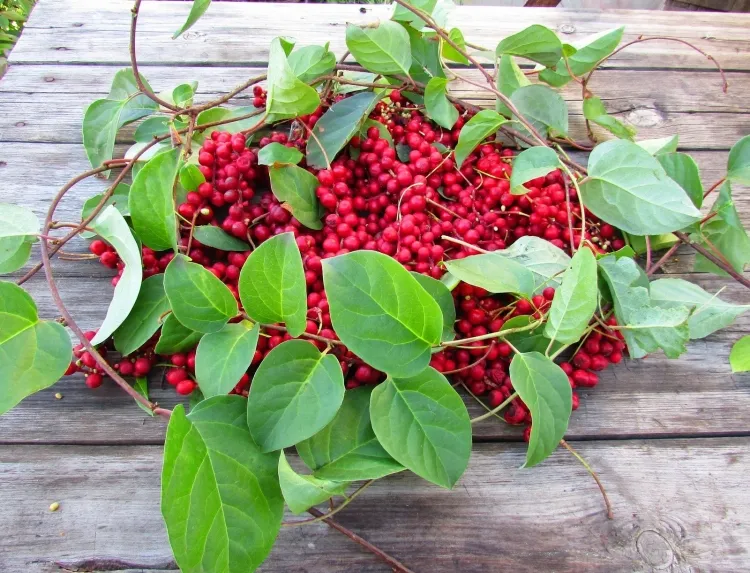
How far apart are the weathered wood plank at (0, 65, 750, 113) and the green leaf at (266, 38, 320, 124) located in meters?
0.24

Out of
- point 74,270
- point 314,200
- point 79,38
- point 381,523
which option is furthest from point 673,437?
point 79,38

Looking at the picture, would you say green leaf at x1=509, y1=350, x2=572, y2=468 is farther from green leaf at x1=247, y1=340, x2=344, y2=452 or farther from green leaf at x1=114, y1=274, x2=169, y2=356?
green leaf at x1=114, y1=274, x2=169, y2=356

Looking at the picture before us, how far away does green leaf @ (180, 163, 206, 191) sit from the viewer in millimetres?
608

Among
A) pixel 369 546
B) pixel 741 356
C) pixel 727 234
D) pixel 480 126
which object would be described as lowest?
pixel 369 546

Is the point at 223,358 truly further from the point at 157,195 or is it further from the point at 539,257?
the point at 539,257

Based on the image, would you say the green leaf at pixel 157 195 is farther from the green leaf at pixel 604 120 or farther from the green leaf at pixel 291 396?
the green leaf at pixel 604 120

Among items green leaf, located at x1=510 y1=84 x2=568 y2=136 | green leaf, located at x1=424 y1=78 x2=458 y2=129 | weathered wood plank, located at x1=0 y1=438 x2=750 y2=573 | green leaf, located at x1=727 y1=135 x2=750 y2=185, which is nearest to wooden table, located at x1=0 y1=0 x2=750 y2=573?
weathered wood plank, located at x1=0 y1=438 x2=750 y2=573

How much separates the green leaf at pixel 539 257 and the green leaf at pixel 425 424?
0.63 ft

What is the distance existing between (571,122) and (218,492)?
2.36 feet

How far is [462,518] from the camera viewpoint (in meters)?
0.52

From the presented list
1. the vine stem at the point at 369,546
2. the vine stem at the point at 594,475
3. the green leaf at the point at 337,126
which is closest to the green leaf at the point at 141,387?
the vine stem at the point at 369,546

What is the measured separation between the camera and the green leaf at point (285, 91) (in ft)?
1.83

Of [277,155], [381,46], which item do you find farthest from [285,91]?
[381,46]

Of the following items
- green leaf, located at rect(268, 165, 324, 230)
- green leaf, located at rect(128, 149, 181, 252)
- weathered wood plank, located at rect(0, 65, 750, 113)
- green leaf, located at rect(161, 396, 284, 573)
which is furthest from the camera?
weathered wood plank, located at rect(0, 65, 750, 113)
